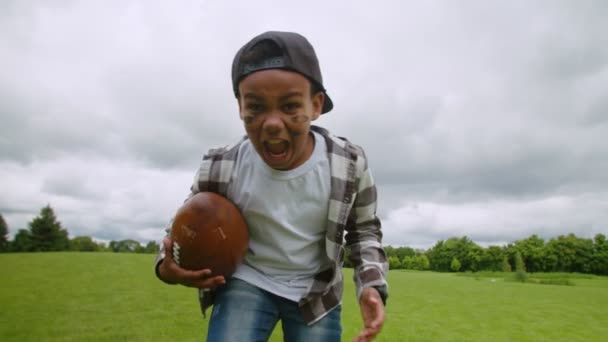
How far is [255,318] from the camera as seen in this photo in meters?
2.56

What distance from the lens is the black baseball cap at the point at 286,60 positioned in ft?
8.11

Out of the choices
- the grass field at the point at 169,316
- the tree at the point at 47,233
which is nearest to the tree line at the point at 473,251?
the tree at the point at 47,233

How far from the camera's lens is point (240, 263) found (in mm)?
2723

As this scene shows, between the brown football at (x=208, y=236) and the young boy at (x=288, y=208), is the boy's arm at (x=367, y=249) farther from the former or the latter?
the brown football at (x=208, y=236)

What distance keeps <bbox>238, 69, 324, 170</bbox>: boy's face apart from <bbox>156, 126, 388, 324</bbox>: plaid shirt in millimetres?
374

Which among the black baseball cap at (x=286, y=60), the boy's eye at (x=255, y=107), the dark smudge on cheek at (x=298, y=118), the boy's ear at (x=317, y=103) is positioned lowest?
the dark smudge on cheek at (x=298, y=118)

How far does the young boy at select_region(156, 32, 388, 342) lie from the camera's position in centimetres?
247

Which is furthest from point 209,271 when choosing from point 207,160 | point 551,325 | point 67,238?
point 67,238

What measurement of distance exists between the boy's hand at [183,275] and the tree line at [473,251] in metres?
67.3

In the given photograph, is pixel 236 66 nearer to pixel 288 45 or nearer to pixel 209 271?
pixel 288 45

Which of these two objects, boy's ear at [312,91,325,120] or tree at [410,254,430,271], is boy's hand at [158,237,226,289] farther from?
tree at [410,254,430,271]

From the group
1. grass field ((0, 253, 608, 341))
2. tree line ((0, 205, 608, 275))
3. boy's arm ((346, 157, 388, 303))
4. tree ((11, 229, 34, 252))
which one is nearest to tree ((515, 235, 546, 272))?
tree line ((0, 205, 608, 275))

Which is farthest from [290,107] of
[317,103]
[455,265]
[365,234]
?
[455,265]

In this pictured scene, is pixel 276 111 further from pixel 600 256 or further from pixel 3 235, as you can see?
pixel 600 256
